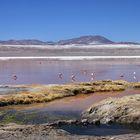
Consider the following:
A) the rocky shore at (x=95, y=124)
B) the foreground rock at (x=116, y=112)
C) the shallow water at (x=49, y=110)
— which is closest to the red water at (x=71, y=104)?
the shallow water at (x=49, y=110)

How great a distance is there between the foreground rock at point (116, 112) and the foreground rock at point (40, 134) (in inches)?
98.4

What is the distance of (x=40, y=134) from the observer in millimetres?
17984

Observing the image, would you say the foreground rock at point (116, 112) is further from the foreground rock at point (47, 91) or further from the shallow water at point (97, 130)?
the foreground rock at point (47, 91)

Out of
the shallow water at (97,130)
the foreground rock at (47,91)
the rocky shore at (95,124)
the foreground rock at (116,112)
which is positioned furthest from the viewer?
the foreground rock at (47,91)

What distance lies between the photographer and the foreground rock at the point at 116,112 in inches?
801

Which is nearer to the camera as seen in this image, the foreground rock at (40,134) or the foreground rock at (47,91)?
the foreground rock at (40,134)

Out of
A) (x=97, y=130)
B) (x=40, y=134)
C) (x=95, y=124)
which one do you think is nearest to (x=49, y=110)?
(x=95, y=124)

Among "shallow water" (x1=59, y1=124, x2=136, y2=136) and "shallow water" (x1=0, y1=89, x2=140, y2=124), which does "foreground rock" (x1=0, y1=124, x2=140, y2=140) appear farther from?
"shallow water" (x1=0, y1=89, x2=140, y2=124)

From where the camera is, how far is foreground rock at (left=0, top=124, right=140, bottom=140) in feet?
56.6

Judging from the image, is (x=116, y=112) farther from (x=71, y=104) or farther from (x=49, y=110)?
(x=71, y=104)

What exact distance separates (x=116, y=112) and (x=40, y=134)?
4.86 meters

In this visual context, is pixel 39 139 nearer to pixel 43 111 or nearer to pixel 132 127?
pixel 132 127

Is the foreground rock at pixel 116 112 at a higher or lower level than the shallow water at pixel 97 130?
higher

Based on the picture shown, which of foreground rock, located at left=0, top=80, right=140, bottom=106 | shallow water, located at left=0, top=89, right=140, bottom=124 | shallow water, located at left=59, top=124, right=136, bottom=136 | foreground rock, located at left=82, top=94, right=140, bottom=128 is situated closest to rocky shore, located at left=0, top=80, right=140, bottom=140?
foreground rock, located at left=82, top=94, right=140, bottom=128
